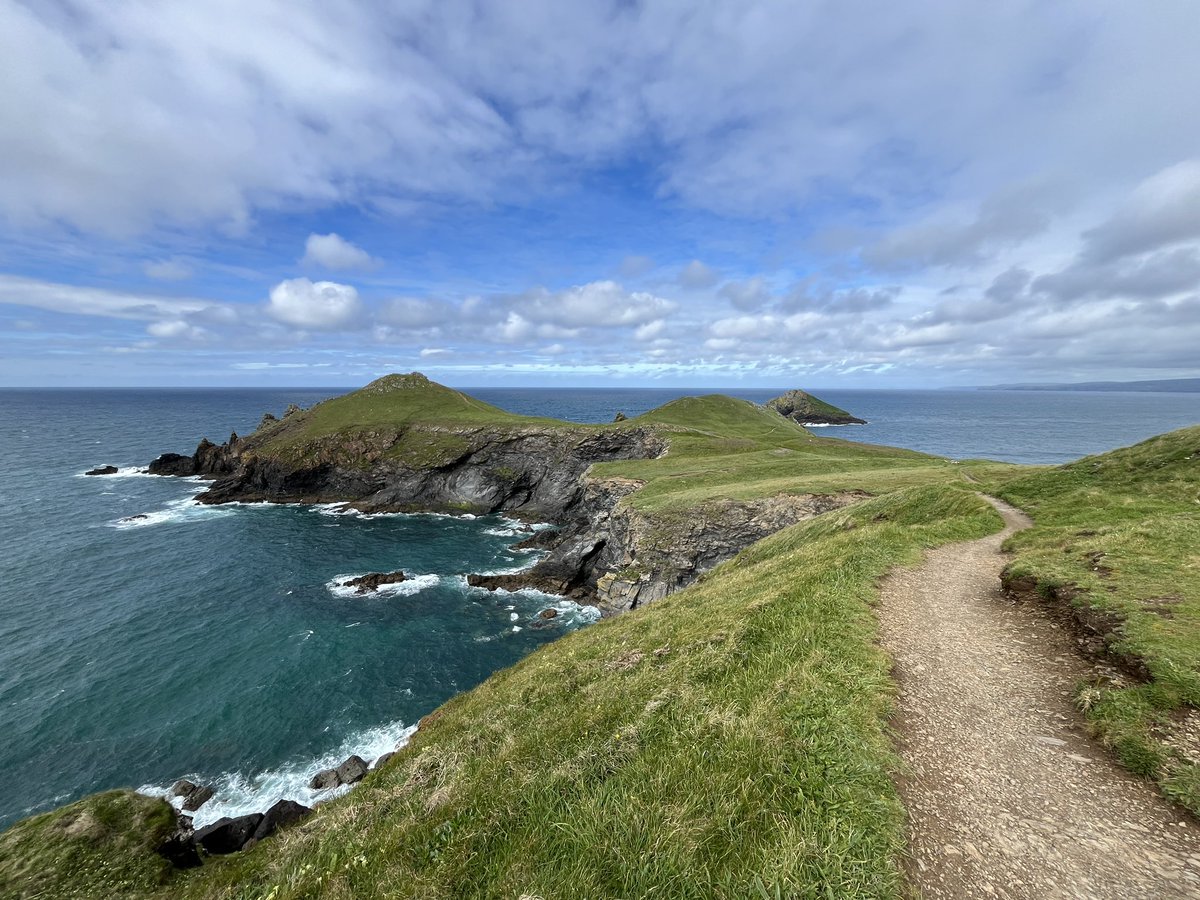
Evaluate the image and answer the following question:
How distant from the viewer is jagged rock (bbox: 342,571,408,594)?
53.0 metres

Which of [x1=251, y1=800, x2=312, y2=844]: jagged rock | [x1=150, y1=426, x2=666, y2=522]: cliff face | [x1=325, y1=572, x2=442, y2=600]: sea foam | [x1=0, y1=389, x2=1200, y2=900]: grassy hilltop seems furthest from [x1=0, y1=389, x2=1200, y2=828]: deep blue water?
[x1=0, y1=389, x2=1200, y2=900]: grassy hilltop

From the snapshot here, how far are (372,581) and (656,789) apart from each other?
5413 cm

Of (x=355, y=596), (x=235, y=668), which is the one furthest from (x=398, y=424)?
(x=235, y=668)

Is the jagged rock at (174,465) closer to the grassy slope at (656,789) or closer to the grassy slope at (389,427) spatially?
the grassy slope at (389,427)

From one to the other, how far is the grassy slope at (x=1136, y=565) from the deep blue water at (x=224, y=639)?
114ft

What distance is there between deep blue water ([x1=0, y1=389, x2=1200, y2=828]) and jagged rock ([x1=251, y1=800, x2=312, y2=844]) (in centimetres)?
496

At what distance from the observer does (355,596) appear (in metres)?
51.5

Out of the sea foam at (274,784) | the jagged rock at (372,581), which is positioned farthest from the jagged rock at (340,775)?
the jagged rock at (372,581)

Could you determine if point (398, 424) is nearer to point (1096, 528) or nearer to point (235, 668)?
point (235, 668)

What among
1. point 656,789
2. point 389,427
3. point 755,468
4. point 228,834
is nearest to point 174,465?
point 389,427

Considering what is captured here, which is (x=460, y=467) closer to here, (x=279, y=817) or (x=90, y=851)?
(x=279, y=817)

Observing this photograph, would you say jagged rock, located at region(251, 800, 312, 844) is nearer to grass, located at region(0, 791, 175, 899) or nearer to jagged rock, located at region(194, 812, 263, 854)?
jagged rock, located at region(194, 812, 263, 854)

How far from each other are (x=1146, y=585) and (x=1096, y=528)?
874 cm

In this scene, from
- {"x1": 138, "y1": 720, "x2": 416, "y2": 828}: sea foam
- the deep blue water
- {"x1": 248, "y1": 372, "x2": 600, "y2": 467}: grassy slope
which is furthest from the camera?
{"x1": 248, "y1": 372, "x2": 600, "y2": 467}: grassy slope
